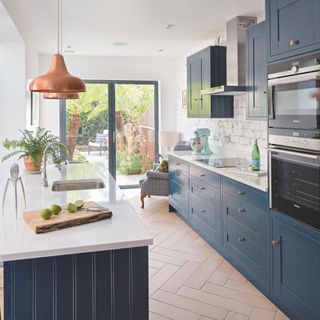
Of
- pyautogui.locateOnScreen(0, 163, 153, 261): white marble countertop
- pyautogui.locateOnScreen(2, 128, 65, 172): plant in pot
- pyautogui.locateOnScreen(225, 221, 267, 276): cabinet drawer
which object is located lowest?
pyautogui.locateOnScreen(225, 221, 267, 276): cabinet drawer

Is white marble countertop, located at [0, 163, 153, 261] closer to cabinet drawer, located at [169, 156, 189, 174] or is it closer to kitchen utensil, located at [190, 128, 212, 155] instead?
cabinet drawer, located at [169, 156, 189, 174]

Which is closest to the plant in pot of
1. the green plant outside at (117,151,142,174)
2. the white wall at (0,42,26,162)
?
the white wall at (0,42,26,162)

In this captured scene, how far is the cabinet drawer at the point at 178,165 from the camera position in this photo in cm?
491

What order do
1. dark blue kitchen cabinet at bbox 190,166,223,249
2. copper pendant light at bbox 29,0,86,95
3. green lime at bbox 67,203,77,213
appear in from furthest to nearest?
dark blue kitchen cabinet at bbox 190,166,223,249 → copper pendant light at bbox 29,0,86,95 → green lime at bbox 67,203,77,213

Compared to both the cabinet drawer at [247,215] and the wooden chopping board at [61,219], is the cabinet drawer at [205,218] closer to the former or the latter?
the cabinet drawer at [247,215]

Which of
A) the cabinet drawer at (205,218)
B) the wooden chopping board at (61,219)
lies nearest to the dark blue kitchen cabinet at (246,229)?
the cabinet drawer at (205,218)

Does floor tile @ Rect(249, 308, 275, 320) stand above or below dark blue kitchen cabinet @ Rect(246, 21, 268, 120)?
below

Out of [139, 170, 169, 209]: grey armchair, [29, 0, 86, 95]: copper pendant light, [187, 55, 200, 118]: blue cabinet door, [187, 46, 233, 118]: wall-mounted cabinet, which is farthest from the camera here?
[139, 170, 169, 209]: grey armchair

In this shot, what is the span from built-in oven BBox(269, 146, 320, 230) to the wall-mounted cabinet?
7.74 ft

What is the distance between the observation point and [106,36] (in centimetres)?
544

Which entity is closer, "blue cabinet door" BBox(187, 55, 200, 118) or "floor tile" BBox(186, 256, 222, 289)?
"floor tile" BBox(186, 256, 222, 289)

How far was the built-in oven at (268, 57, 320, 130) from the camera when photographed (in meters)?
2.26

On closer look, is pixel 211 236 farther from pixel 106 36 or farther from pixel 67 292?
pixel 106 36

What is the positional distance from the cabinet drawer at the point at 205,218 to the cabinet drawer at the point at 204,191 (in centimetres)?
5
